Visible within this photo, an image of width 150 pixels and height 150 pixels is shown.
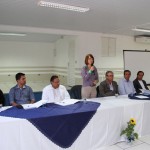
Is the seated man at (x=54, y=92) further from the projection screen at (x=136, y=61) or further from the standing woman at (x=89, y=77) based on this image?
the projection screen at (x=136, y=61)

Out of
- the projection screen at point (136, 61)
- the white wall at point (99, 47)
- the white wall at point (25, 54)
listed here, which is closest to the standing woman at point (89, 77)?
the white wall at point (99, 47)

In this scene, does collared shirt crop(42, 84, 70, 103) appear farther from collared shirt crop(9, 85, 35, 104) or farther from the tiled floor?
the tiled floor

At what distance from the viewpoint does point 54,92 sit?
3.30 metres

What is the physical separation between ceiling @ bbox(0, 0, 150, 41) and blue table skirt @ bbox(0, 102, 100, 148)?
6.71ft

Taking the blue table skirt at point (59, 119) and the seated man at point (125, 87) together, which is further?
the seated man at point (125, 87)

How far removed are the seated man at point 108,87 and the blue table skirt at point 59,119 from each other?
1569 mm

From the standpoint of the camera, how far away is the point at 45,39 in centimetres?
865

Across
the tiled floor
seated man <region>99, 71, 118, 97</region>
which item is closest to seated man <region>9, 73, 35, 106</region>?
seated man <region>99, 71, 118, 97</region>

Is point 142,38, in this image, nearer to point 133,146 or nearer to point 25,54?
point 25,54

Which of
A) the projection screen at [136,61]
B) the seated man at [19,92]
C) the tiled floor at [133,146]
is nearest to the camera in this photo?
the tiled floor at [133,146]

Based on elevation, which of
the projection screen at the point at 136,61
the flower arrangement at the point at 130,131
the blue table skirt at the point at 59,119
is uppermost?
the projection screen at the point at 136,61

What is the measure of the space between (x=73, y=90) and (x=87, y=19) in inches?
74.1

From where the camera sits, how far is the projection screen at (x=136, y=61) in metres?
7.29

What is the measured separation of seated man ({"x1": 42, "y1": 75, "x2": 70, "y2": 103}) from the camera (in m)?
3.24
